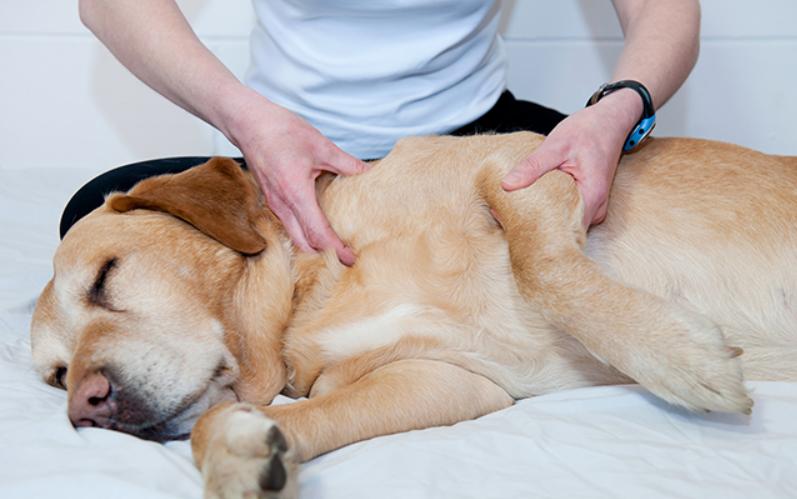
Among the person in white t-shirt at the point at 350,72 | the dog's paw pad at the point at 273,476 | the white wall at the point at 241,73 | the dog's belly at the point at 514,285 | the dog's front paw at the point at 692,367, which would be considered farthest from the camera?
the white wall at the point at 241,73

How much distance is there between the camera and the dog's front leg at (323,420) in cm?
120

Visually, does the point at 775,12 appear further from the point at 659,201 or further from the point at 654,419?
the point at 654,419

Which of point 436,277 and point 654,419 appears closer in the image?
point 654,419

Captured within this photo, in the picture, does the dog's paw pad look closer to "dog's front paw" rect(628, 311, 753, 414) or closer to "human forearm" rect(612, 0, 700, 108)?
"dog's front paw" rect(628, 311, 753, 414)

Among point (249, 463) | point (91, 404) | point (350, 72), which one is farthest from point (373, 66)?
point (249, 463)

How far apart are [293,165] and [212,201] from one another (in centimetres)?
21

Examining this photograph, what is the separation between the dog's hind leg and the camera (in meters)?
1.38

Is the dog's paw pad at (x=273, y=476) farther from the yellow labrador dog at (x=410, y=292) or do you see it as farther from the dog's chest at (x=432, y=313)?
the dog's chest at (x=432, y=313)

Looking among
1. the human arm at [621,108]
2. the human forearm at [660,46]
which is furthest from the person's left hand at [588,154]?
the human forearm at [660,46]

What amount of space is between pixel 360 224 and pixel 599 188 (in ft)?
1.78

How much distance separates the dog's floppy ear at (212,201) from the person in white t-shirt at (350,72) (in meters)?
0.06

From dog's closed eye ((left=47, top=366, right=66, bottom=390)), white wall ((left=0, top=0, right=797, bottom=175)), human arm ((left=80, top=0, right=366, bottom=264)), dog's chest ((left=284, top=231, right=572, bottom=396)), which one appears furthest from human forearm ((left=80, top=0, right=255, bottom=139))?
white wall ((left=0, top=0, right=797, bottom=175))

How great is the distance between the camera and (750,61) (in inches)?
127

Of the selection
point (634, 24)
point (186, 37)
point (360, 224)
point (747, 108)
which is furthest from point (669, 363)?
point (747, 108)
